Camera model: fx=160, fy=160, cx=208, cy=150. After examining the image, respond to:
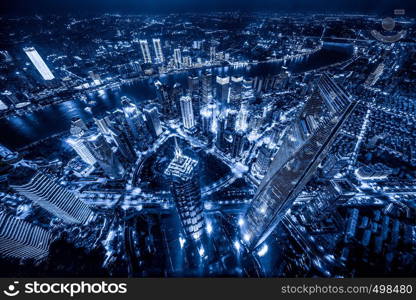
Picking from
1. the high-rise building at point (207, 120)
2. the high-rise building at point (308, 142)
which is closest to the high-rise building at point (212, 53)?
the high-rise building at point (207, 120)

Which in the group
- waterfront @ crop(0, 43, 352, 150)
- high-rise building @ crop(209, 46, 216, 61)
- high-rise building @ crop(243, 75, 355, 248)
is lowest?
waterfront @ crop(0, 43, 352, 150)

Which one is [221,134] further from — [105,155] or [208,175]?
[105,155]

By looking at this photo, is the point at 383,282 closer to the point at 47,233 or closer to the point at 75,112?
the point at 47,233

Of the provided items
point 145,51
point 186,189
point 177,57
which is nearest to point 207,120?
point 186,189

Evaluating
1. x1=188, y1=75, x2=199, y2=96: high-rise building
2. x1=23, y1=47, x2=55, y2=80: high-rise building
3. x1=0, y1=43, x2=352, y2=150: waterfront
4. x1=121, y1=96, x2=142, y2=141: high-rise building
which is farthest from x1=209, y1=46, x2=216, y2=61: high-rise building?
x1=23, y1=47, x2=55, y2=80: high-rise building

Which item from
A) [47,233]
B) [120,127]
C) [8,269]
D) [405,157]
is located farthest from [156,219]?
[405,157]

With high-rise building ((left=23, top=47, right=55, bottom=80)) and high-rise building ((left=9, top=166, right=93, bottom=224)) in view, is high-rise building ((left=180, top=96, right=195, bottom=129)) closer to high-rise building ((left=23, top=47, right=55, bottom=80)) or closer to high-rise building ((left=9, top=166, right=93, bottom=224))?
high-rise building ((left=9, top=166, right=93, bottom=224))
